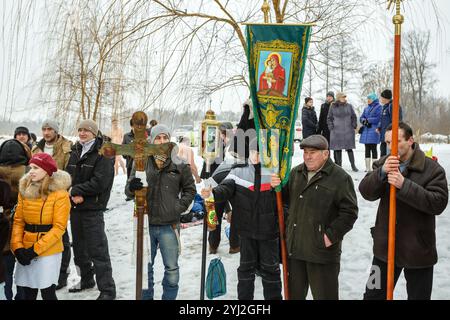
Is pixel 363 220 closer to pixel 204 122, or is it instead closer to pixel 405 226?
pixel 405 226

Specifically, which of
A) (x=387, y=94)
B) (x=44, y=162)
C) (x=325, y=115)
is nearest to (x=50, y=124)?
(x=44, y=162)

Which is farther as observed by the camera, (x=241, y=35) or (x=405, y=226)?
(x=241, y=35)

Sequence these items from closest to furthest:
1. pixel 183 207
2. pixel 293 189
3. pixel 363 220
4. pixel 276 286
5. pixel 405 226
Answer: pixel 405 226 < pixel 293 189 < pixel 276 286 < pixel 183 207 < pixel 363 220

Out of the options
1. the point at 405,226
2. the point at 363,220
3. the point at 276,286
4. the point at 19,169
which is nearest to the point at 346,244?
the point at 363,220

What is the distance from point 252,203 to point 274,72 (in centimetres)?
128

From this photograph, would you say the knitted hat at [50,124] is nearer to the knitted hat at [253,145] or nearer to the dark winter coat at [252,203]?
the dark winter coat at [252,203]

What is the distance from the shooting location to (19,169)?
434 centimetres

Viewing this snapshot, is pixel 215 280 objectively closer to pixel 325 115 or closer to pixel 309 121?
pixel 309 121

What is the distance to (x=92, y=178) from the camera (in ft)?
14.8

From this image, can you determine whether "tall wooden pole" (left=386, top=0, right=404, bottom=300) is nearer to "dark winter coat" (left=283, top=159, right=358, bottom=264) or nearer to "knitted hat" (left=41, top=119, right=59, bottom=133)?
"dark winter coat" (left=283, top=159, right=358, bottom=264)

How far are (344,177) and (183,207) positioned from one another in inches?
66.9

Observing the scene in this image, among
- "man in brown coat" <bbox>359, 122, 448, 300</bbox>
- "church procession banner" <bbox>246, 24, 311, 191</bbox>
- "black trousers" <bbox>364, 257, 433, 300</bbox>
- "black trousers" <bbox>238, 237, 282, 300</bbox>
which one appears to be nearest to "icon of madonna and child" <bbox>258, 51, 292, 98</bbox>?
→ "church procession banner" <bbox>246, 24, 311, 191</bbox>

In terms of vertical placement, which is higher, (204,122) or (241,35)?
(241,35)

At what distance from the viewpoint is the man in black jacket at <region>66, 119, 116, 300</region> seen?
4500 millimetres
